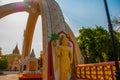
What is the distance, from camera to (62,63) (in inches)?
289

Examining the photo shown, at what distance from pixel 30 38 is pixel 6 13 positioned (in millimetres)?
3573

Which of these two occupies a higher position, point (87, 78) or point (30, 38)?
point (30, 38)

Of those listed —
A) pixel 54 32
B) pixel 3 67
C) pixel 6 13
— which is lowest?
pixel 3 67

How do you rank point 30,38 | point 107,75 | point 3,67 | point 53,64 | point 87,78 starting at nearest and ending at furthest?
point 53,64 < point 107,75 < point 87,78 < point 30,38 < point 3,67

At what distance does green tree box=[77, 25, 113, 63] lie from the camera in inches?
981

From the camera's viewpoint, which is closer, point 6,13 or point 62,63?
point 62,63

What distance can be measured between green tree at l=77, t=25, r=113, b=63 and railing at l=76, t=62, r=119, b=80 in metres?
14.8

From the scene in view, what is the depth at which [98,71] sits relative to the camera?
8883 millimetres

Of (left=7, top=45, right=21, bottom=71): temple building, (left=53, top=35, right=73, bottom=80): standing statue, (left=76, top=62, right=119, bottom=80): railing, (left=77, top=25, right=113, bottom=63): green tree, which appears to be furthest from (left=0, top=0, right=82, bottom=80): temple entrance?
(left=7, top=45, right=21, bottom=71): temple building

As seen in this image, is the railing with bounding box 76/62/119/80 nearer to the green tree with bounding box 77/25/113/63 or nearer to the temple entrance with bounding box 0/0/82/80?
the temple entrance with bounding box 0/0/82/80

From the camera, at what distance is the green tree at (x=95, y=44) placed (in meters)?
24.9

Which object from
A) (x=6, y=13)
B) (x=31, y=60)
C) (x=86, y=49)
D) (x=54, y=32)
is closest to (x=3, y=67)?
(x=86, y=49)

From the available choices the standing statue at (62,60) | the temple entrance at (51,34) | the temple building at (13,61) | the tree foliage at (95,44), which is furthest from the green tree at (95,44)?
the temple building at (13,61)

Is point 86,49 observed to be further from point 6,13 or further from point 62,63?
point 62,63
